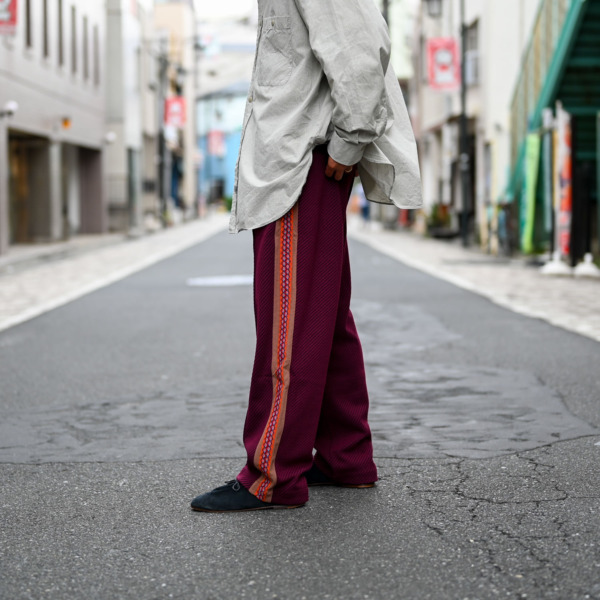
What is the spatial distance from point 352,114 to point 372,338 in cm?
502

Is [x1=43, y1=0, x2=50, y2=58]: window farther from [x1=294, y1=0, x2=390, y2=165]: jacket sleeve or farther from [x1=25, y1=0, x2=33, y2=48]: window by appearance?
[x1=294, y1=0, x2=390, y2=165]: jacket sleeve

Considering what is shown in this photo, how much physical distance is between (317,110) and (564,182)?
11128mm

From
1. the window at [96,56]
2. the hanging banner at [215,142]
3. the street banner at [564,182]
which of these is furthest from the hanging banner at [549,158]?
the hanging banner at [215,142]

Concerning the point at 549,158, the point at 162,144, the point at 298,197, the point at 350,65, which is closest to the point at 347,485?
the point at 298,197

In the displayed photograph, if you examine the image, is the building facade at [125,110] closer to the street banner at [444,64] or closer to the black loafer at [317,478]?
the street banner at [444,64]

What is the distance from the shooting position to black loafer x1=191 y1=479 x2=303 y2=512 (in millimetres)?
3287

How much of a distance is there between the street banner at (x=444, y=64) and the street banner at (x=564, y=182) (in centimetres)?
1361

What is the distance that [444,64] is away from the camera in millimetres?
27344

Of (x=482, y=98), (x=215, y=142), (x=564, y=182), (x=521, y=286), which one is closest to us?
(x=521, y=286)

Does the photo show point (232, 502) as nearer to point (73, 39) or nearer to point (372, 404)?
point (372, 404)

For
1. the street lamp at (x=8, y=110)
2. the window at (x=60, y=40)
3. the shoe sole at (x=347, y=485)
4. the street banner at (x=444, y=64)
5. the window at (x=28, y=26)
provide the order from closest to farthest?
the shoe sole at (x=347, y=485), the street lamp at (x=8, y=110), the window at (x=28, y=26), the street banner at (x=444, y=64), the window at (x=60, y=40)

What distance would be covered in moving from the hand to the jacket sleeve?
0.07 ft

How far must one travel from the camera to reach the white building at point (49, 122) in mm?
22438

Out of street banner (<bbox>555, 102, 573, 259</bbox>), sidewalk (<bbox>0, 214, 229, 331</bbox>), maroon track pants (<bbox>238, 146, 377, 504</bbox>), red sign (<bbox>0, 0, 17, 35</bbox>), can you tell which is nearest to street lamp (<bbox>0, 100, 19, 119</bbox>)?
red sign (<bbox>0, 0, 17, 35</bbox>)
